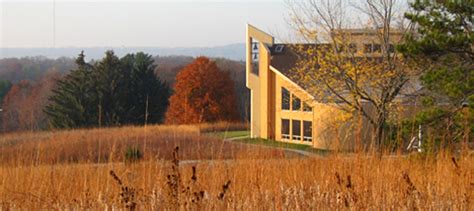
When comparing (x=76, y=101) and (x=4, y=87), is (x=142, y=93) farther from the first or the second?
(x=4, y=87)

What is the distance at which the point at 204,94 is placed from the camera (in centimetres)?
3909

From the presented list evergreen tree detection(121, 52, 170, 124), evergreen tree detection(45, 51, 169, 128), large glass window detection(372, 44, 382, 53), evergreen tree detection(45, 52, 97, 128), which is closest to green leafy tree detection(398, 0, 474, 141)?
large glass window detection(372, 44, 382, 53)

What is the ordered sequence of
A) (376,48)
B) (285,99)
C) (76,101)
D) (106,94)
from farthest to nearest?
(106,94)
(76,101)
(285,99)
(376,48)

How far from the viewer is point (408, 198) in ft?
14.5

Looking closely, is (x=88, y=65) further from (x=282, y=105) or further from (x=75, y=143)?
(x=75, y=143)

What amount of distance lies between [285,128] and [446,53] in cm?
1805

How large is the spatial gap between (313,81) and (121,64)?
67.3 feet

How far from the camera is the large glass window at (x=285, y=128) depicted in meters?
30.3

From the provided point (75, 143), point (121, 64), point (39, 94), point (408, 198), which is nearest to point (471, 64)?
point (75, 143)

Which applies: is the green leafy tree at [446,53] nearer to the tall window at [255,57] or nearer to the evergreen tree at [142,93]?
the tall window at [255,57]

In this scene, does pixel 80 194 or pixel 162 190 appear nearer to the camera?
pixel 162 190

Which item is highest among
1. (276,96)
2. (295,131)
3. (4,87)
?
(4,87)

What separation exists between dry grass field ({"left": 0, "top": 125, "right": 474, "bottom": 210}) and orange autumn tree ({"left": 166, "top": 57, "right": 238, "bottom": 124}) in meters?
30.1

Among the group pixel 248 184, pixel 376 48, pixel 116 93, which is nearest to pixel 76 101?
pixel 116 93
